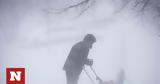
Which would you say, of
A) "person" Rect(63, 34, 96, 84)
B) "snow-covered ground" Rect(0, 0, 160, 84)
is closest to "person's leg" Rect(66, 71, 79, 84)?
"person" Rect(63, 34, 96, 84)

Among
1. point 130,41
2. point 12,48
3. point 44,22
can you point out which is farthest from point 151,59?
point 12,48

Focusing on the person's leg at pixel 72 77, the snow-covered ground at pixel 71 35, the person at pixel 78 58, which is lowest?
the person's leg at pixel 72 77

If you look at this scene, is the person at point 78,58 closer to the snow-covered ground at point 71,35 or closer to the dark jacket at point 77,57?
the dark jacket at point 77,57

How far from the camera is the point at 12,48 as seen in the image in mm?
10844

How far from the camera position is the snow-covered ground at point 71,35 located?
10.5 meters

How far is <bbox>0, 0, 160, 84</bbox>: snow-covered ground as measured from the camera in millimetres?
10492

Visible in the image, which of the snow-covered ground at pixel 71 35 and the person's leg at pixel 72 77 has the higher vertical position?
the snow-covered ground at pixel 71 35

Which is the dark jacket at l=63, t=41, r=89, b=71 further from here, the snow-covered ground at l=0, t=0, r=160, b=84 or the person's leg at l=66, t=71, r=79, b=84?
the snow-covered ground at l=0, t=0, r=160, b=84

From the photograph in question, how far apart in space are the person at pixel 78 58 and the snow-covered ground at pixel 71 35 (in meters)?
3.30

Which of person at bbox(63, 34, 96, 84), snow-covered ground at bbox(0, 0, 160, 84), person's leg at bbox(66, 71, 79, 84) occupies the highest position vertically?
snow-covered ground at bbox(0, 0, 160, 84)

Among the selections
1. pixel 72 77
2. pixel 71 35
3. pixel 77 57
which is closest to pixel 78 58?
pixel 77 57

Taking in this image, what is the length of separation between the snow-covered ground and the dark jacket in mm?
3338

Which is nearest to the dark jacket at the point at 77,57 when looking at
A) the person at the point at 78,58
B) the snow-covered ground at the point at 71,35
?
the person at the point at 78,58

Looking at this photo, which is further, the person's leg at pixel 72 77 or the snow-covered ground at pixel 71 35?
the snow-covered ground at pixel 71 35
